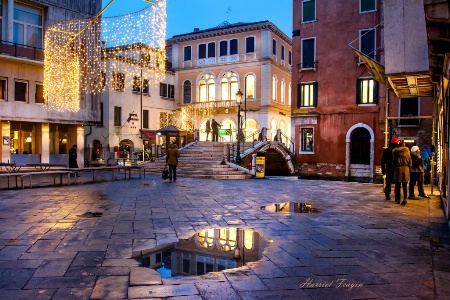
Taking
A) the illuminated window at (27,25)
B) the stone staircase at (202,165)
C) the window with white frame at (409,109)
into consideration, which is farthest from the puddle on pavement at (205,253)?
the window with white frame at (409,109)

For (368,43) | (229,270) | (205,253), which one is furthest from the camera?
(368,43)

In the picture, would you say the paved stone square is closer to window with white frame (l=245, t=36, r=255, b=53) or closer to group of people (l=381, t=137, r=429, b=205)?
group of people (l=381, t=137, r=429, b=205)

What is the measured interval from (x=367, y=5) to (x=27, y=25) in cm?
2048

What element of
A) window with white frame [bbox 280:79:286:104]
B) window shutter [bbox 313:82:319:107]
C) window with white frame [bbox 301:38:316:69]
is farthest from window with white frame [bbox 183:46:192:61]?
window shutter [bbox 313:82:319:107]

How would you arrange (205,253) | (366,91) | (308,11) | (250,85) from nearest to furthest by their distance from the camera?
(205,253), (366,91), (308,11), (250,85)

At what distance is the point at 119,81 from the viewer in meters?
34.3

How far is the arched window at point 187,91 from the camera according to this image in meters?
40.0

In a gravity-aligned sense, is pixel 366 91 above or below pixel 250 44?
below

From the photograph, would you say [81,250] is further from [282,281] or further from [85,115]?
[85,115]

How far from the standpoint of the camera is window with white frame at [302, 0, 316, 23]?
28000 millimetres

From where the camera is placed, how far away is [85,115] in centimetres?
2359

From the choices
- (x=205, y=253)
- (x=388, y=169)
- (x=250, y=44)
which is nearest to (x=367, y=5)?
(x=250, y=44)

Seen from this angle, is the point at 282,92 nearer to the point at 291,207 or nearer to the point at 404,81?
the point at 404,81

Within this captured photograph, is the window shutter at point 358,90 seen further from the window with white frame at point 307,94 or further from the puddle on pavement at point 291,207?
the puddle on pavement at point 291,207
